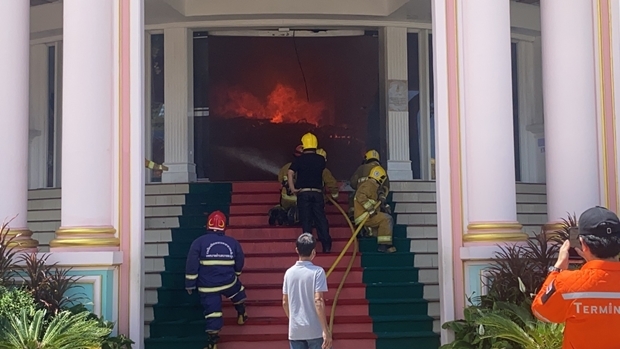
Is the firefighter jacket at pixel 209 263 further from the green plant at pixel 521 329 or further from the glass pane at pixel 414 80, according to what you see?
the glass pane at pixel 414 80

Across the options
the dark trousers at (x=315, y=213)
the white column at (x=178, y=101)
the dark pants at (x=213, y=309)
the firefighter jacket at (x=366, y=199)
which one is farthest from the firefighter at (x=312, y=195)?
the white column at (x=178, y=101)

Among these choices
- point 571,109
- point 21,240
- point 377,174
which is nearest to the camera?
point 21,240

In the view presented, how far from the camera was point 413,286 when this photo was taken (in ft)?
32.8

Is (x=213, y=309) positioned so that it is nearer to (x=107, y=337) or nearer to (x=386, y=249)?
(x=107, y=337)

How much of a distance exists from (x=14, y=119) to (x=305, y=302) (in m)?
3.82

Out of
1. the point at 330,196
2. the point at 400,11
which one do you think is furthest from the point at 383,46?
the point at 330,196

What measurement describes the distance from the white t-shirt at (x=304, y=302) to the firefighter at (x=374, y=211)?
4.20m

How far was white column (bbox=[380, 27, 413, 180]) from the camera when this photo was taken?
14.0 metres

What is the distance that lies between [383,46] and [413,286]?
5.57 meters

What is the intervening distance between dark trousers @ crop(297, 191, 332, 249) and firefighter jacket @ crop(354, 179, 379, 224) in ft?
1.57

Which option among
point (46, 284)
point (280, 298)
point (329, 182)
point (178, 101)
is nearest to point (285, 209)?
point (329, 182)

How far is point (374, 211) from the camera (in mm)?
10773

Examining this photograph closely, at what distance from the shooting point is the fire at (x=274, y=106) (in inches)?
571

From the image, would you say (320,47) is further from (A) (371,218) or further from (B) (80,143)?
(B) (80,143)
